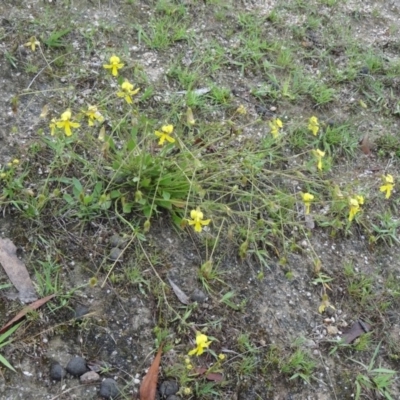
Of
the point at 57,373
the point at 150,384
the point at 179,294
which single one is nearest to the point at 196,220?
the point at 179,294

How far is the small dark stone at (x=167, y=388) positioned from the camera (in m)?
2.21

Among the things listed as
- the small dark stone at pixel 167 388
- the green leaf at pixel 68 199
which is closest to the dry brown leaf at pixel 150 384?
the small dark stone at pixel 167 388

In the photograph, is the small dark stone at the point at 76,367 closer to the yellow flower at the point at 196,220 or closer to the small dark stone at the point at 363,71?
the yellow flower at the point at 196,220

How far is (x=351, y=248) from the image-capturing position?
9.41 feet

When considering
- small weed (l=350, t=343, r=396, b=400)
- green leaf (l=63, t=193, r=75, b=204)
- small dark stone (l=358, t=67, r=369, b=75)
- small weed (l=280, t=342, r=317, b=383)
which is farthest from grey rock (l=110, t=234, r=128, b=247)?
small dark stone (l=358, t=67, r=369, b=75)

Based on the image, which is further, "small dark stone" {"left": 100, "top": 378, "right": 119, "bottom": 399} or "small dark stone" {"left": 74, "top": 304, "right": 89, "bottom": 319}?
"small dark stone" {"left": 74, "top": 304, "right": 89, "bottom": 319}

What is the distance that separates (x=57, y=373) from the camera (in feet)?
7.08

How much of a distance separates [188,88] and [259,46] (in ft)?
2.09

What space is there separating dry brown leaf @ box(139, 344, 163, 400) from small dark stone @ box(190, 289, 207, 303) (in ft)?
1.06

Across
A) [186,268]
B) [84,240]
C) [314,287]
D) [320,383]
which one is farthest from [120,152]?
[320,383]

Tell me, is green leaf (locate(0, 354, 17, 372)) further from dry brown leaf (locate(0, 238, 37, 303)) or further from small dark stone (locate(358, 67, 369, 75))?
small dark stone (locate(358, 67, 369, 75))

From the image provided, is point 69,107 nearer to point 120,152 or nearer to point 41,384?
point 120,152

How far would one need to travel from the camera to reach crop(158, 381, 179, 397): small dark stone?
86.8 inches

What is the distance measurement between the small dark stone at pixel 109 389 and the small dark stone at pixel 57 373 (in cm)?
15
